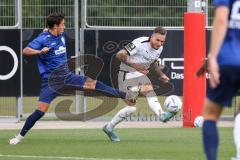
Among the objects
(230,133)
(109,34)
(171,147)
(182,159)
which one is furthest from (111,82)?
(182,159)

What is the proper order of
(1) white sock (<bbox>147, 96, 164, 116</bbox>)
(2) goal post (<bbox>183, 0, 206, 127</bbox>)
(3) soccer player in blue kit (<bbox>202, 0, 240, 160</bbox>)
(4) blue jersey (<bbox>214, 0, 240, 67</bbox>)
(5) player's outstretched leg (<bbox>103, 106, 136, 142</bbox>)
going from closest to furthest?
(3) soccer player in blue kit (<bbox>202, 0, 240, 160</bbox>), (4) blue jersey (<bbox>214, 0, 240, 67</bbox>), (5) player's outstretched leg (<bbox>103, 106, 136, 142</bbox>), (1) white sock (<bbox>147, 96, 164, 116</bbox>), (2) goal post (<bbox>183, 0, 206, 127</bbox>)

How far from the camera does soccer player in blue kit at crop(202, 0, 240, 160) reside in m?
7.09

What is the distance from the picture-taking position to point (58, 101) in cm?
2050

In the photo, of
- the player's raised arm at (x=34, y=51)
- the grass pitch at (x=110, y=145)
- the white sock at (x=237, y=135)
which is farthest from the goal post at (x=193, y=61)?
the white sock at (x=237, y=135)

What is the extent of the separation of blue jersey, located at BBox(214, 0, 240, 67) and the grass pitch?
344cm

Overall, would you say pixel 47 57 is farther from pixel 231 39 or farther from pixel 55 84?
pixel 231 39

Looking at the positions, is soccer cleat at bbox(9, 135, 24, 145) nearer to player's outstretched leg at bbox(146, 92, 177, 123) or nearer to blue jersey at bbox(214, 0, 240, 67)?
player's outstretched leg at bbox(146, 92, 177, 123)

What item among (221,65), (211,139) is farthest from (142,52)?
(221,65)

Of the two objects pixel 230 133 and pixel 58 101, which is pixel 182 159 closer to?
pixel 230 133

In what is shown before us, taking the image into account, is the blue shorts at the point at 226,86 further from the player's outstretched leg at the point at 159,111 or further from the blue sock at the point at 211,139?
the player's outstretched leg at the point at 159,111

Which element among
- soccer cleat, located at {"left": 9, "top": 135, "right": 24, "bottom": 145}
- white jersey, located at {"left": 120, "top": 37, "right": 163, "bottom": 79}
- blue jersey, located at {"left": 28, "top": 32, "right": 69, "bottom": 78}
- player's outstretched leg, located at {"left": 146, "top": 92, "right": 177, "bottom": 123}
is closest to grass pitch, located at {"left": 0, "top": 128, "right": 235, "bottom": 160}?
soccer cleat, located at {"left": 9, "top": 135, "right": 24, "bottom": 145}

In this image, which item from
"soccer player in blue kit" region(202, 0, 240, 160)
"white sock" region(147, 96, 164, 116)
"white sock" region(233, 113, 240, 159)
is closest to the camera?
"soccer player in blue kit" region(202, 0, 240, 160)

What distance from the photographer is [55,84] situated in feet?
46.5

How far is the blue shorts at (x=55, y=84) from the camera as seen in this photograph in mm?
12938
